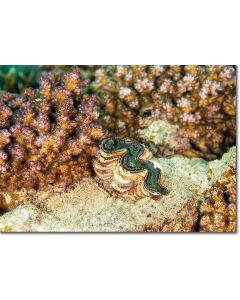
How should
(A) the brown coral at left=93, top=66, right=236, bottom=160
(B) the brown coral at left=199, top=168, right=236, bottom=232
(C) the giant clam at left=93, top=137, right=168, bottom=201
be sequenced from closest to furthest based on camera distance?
(C) the giant clam at left=93, top=137, right=168, bottom=201 < (B) the brown coral at left=199, top=168, right=236, bottom=232 < (A) the brown coral at left=93, top=66, right=236, bottom=160

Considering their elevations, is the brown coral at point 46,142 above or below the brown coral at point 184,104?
below

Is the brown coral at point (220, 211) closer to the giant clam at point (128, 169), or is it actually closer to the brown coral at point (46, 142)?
the giant clam at point (128, 169)

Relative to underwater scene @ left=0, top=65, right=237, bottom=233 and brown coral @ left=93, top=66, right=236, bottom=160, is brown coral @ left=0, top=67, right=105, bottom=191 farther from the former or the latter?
brown coral @ left=93, top=66, right=236, bottom=160

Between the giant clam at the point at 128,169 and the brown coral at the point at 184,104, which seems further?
the brown coral at the point at 184,104

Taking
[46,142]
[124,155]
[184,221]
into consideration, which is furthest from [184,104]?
[46,142]

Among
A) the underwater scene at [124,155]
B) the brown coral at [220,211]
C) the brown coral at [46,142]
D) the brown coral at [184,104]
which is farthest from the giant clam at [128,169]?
the brown coral at [184,104]

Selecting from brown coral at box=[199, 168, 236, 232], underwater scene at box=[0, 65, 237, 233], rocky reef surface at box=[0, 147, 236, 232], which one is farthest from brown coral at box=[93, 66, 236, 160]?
brown coral at box=[199, 168, 236, 232]

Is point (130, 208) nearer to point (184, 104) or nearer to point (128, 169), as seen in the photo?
point (128, 169)
